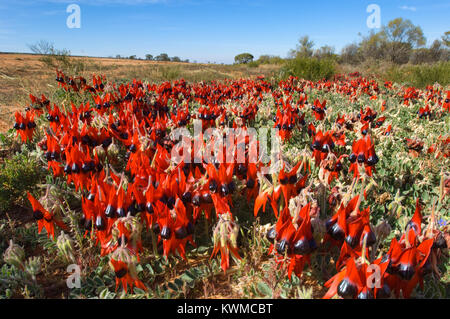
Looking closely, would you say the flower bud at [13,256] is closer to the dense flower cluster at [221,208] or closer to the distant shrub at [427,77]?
the dense flower cluster at [221,208]

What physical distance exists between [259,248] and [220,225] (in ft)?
1.23

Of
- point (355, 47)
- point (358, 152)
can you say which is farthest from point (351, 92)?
point (355, 47)

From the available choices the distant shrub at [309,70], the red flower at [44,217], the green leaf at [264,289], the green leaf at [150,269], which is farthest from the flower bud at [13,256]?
the distant shrub at [309,70]

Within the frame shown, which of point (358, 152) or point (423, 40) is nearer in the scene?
point (358, 152)

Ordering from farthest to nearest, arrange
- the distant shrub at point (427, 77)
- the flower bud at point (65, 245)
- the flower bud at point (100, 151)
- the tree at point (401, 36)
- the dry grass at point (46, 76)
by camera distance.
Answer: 1. the tree at point (401, 36)
2. the distant shrub at point (427, 77)
3. the dry grass at point (46, 76)
4. the flower bud at point (100, 151)
5. the flower bud at point (65, 245)

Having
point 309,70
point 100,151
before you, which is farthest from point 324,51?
point 100,151

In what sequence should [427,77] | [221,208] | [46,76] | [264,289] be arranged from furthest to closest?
[46,76] < [427,77] < [221,208] < [264,289]

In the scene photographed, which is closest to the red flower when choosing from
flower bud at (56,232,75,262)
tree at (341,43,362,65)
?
flower bud at (56,232,75,262)

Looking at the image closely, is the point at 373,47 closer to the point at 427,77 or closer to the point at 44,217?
the point at 427,77

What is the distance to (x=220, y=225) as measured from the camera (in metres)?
1.32

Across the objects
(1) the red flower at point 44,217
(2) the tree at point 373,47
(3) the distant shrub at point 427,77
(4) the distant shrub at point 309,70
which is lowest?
(1) the red flower at point 44,217

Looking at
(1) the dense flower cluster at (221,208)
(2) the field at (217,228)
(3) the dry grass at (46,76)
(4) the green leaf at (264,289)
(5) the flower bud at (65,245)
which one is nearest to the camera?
Result: (1) the dense flower cluster at (221,208)

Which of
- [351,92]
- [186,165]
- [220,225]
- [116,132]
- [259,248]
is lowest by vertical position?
[259,248]

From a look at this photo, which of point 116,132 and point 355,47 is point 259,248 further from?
point 355,47
